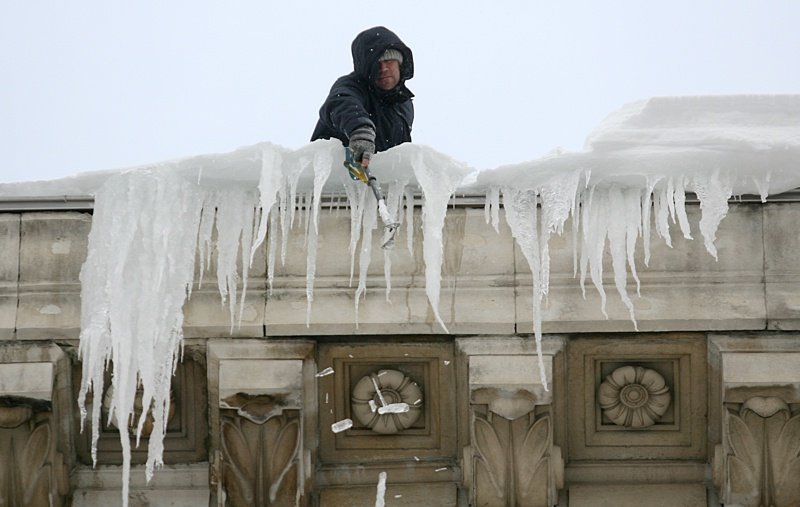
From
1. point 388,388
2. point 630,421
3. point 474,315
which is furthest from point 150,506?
point 630,421

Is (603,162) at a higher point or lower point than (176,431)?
higher

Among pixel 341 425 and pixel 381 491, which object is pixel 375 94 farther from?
pixel 381 491

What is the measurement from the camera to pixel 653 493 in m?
6.39

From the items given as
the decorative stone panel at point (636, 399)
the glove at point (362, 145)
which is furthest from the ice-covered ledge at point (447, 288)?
the glove at point (362, 145)

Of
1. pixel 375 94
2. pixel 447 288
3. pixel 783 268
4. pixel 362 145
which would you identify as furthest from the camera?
pixel 375 94

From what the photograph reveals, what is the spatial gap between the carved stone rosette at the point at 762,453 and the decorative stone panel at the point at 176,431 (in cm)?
296

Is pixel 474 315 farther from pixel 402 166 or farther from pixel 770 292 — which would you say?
pixel 770 292

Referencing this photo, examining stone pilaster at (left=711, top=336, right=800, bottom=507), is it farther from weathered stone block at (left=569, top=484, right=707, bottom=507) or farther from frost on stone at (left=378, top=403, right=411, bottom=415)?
frost on stone at (left=378, top=403, right=411, bottom=415)

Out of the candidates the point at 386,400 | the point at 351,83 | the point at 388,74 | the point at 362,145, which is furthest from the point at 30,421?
the point at 388,74

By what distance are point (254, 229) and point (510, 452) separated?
1873mm

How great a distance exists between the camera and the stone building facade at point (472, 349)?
20.0ft

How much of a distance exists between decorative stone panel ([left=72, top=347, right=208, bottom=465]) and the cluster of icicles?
16 cm

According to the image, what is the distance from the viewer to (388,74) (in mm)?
6641

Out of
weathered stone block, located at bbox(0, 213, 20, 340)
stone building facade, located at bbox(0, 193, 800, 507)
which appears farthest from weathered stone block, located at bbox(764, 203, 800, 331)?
weathered stone block, located at bbox(0, 213, 20, 340)
